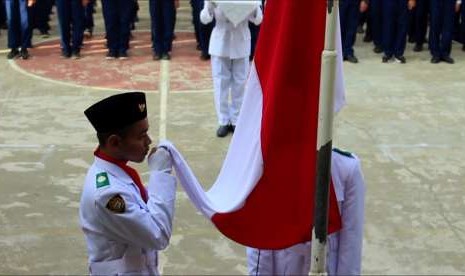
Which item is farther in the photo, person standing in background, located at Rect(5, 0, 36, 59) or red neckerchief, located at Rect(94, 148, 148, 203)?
A: person standing in background, located at Rect(5, 0, 36, 59)

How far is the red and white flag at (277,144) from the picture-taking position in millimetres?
2533

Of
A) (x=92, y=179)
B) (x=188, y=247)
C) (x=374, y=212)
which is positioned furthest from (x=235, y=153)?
(x=374, y=212)

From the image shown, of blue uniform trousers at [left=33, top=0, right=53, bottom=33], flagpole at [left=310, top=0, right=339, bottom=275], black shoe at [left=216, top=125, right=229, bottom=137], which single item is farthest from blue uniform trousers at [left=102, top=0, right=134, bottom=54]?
flagpole at [left=310, top=0, right=339, bottom=275]

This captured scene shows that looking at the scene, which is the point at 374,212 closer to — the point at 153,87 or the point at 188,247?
the point at 188,247

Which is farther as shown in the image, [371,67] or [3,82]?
[371,67]

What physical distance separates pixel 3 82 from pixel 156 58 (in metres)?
2.29

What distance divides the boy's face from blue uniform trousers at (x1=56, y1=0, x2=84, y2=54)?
8.41m

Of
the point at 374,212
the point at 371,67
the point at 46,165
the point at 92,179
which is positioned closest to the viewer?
the point at 92,179

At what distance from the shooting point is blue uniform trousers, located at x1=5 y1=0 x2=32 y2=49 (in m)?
10.5

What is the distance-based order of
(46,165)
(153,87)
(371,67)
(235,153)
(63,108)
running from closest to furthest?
(235,153) → (46,165) → (63,108) → (153,87) → (371,67)

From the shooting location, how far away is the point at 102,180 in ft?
8.15

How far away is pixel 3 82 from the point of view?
9.18 m

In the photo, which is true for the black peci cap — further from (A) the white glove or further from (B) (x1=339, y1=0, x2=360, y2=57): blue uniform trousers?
(B) (x1=339, y1=0, x2=360, y2=57): blue uniform trousers

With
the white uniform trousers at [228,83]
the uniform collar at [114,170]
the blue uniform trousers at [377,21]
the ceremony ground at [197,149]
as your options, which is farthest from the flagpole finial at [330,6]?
the blue uniform trousers at [377,21]
